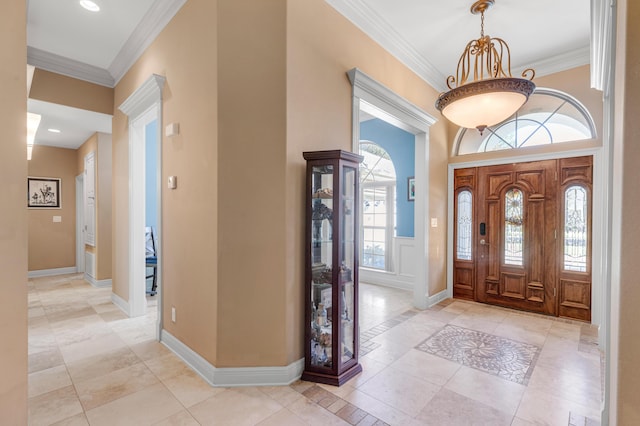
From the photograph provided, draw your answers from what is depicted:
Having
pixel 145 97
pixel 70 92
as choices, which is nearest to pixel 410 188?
pixel 145 97

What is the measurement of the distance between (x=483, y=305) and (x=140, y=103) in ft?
18.5

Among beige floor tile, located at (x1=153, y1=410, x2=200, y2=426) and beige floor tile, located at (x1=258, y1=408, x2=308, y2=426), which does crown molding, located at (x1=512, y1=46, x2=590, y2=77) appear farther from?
beige floor tile, located at (x1=153, y1=410, x2=200, y2=426)

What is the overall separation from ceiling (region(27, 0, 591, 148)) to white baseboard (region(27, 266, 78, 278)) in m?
4.14

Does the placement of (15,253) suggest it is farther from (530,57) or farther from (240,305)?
(530,57)

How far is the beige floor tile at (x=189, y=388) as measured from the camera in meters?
2.23

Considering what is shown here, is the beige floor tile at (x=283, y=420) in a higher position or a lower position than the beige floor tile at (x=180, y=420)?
higher

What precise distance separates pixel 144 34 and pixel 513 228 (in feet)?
18.3

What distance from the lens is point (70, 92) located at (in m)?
4.21

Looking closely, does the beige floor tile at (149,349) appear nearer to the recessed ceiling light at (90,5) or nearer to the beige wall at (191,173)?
the beige wall at (191,173)

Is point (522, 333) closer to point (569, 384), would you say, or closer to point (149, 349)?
point (569, 384)

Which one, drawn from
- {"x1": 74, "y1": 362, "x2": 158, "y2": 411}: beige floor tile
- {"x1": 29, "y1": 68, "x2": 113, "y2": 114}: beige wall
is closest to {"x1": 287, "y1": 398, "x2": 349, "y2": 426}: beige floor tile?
{"x1": 74, "y1": 362, "x2": 158, "y2": 411}: beige floor tile

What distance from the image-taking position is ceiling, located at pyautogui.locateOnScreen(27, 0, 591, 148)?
3072 millimetres

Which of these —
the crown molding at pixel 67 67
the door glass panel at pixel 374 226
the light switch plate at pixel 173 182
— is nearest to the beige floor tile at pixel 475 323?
the door glass panel at pixel 374 226

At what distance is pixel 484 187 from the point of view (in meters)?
4.66
